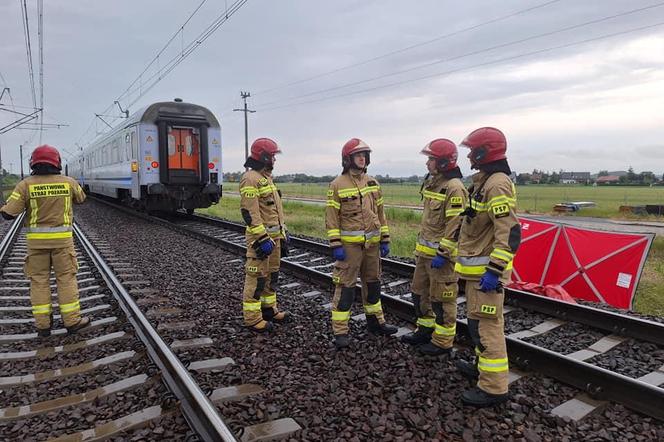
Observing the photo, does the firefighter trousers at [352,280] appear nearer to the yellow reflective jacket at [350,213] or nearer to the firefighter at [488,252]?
the yellow reflective jacket at [350,213]

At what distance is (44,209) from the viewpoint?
17.0 ft

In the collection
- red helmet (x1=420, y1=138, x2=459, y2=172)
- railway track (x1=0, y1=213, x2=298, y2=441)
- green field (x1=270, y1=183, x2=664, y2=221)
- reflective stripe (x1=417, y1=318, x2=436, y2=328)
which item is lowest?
green field (x1=270, y1=183, x2=664, y2=221)

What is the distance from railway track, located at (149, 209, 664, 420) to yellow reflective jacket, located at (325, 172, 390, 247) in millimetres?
1318

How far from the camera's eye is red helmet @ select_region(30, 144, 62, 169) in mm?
5094

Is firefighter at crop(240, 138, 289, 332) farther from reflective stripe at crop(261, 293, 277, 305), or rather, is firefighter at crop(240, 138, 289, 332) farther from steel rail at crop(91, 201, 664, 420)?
steel rail at crop(91, 201, 664, 420)

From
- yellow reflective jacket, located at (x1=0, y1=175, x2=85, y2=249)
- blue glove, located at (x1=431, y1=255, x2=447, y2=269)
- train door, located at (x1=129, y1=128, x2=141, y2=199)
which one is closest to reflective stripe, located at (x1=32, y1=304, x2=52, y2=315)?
yellow reflective jacket, located at (x1=0, y1=175, x2=85, y2=249)

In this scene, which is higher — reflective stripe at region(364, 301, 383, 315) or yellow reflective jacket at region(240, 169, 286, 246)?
yellow reflective jacket at region(240, 169, 286, 246)

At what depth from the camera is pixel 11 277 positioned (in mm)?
7938

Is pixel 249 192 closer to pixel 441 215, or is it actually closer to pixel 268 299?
pixel 268 299

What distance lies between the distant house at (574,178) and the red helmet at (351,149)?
373 ft

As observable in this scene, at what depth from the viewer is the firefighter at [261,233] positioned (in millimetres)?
4922

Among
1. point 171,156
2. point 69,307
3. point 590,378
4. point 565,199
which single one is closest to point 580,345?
point 590,378

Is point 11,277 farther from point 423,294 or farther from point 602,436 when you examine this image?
point 602,436

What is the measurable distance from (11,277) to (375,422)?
7.46 metres
